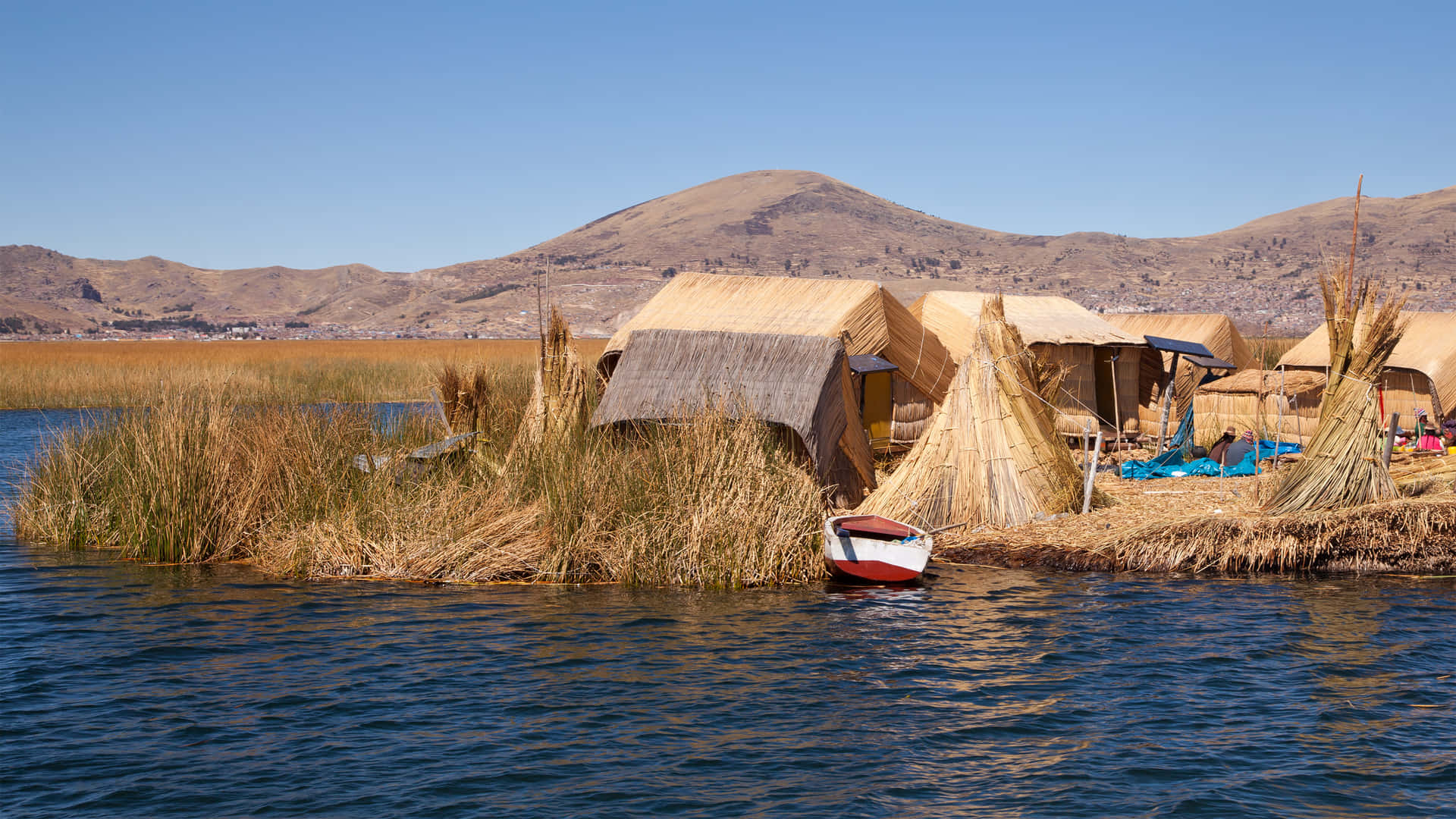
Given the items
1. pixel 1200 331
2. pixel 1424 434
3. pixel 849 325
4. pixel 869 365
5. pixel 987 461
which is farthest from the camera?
pixel 1200 331

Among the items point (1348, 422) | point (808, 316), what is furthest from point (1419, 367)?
point (808, 316)

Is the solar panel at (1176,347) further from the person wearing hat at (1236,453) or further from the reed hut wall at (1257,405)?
the person wearing hat at (1236,453)

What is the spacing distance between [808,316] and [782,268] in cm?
11557

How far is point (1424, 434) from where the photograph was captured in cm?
1928

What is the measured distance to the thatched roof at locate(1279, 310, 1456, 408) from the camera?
808 inches

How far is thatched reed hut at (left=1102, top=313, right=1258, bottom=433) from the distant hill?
69.2 m

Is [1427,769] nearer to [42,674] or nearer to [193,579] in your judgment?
[42,674]

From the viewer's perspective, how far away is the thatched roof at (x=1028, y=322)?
66.5 feet

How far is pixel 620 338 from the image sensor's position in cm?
1989

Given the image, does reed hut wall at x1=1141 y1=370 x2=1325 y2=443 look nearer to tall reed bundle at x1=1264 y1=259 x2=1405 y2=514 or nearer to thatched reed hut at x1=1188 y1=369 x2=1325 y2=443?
Result: thatched reed hut at x1=1188 y1=369 x2=1325 y2=443

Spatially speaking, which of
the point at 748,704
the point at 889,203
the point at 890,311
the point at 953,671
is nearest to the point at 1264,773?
the point at 953,671

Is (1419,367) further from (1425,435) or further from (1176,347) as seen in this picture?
(1176,347)

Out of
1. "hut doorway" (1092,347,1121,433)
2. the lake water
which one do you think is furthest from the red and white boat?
"hut doorway" (1092,347,1121,433)

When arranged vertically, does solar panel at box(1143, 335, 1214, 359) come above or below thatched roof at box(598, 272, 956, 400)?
below
